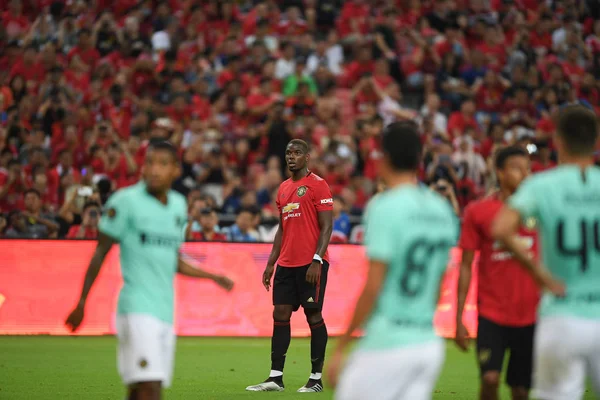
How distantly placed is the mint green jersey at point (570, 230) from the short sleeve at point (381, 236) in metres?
0.78

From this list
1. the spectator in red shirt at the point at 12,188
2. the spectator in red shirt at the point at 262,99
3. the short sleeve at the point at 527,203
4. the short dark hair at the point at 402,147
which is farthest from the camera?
the spectator in red shirt at the point at 262,99

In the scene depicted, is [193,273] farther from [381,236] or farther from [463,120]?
[463,120]

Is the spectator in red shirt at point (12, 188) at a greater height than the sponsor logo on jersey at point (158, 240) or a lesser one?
greater

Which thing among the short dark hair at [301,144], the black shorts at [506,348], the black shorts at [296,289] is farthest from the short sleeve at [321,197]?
the black shorts at [506,348]

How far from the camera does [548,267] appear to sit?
525 cm

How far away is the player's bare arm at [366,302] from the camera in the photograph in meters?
4.66

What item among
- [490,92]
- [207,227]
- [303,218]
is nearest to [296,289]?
[303,218]

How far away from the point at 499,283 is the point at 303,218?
380cm

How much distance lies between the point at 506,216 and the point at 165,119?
602 inches

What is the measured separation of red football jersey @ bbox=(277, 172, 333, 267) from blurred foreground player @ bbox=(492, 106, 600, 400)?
17.8 ft

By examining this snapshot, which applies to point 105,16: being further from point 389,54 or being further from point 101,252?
point 101,252

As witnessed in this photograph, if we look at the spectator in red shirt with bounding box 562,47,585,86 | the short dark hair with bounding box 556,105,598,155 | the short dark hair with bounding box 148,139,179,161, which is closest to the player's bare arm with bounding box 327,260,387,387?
the short dark hair with bounding box 556,105,598,155

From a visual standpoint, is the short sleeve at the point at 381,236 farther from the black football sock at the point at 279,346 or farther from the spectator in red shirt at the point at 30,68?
the spectator in red shirt at the point at 30,68

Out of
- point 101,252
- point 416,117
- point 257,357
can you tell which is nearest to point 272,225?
point 257,357
